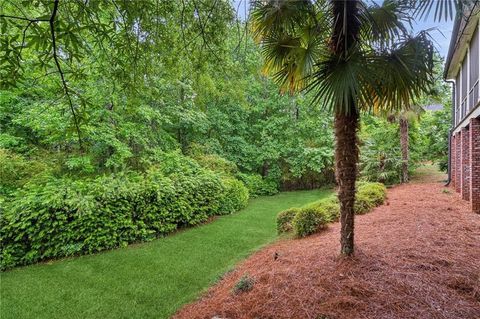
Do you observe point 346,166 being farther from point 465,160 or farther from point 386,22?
point 465,160

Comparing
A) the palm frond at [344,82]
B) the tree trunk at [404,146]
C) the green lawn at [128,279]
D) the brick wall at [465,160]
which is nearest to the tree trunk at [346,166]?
the palm frond at [344,82]

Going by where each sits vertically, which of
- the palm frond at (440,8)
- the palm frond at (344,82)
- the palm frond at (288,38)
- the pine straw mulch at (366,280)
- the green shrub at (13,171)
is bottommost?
the pine straw mulch at (366,280)

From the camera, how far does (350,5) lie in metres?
3.52

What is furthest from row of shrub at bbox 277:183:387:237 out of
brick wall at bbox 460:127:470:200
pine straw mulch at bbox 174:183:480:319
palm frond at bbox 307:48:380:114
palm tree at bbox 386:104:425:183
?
palm tree at bbox 386:104:425:183

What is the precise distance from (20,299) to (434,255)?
19.5 ft

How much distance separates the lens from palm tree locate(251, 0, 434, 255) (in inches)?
140

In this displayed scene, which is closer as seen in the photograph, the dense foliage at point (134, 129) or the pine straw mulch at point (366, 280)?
the dense foliage at point (134, 129)

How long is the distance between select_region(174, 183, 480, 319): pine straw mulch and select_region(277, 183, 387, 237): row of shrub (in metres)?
0.56

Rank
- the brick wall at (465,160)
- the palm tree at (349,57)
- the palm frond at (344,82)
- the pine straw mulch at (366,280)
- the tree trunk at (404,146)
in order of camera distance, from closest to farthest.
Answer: the pine straw mulch at (366,280)
the palm frond at (344,82)
the palm tree at (349,57)
the brick wall at (465,160)
the tree trunk at (404,146)

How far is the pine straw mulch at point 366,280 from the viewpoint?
2988mm

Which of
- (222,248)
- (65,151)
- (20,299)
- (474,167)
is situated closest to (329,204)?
(222,248)

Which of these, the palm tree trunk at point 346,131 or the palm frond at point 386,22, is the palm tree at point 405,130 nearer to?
the palm frond at point 386,22

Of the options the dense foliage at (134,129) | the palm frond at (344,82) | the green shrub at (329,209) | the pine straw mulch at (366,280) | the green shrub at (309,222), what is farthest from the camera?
the green shrub at (329,209)

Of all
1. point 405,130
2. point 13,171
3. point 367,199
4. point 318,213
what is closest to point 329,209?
point 318,213
